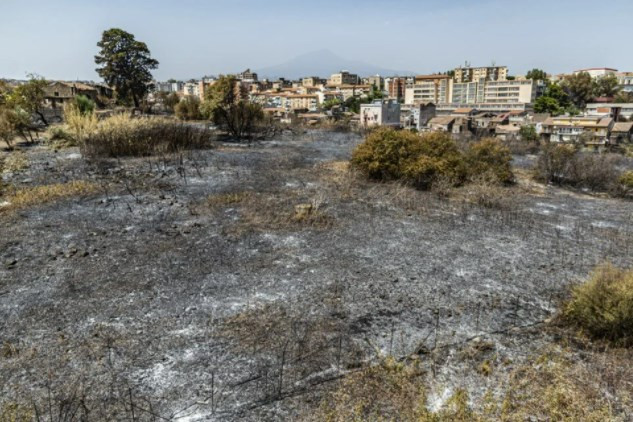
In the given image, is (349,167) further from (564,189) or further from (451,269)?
(451,269)

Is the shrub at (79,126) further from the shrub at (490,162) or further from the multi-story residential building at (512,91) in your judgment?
the multi-story residential building at (512,91)

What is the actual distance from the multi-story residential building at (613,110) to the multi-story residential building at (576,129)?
13806 millimetres

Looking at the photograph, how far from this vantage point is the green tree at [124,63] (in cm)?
3366

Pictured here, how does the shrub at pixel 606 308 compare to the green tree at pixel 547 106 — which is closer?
the shrub at pixel 606 308

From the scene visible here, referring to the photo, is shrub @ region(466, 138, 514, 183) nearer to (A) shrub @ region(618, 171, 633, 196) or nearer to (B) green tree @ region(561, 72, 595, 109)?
(A) shrub @ region(618, 171, 633, 196)

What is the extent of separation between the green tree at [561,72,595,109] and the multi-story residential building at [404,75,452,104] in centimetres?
2212

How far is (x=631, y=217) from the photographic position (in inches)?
428

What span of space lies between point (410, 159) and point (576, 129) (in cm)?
3222

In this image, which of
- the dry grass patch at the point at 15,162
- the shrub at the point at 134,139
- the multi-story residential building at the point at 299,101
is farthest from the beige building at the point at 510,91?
the dry grass patch at the point at 15,162

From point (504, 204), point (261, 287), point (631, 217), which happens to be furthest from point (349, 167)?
point (261, 287)

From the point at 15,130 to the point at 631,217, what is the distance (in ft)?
74.5

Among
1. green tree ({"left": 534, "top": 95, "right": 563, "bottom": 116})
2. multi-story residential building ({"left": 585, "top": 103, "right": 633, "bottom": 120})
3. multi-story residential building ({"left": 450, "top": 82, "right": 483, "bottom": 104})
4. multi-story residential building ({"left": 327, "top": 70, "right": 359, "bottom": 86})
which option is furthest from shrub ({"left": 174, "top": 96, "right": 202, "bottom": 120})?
multi-story residential building ({"left": 327, "top": 70, "right": 359, "bottom": 86})

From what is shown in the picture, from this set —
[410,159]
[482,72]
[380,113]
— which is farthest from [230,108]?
[482,72]

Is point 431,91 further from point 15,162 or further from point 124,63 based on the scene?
point 15,162
